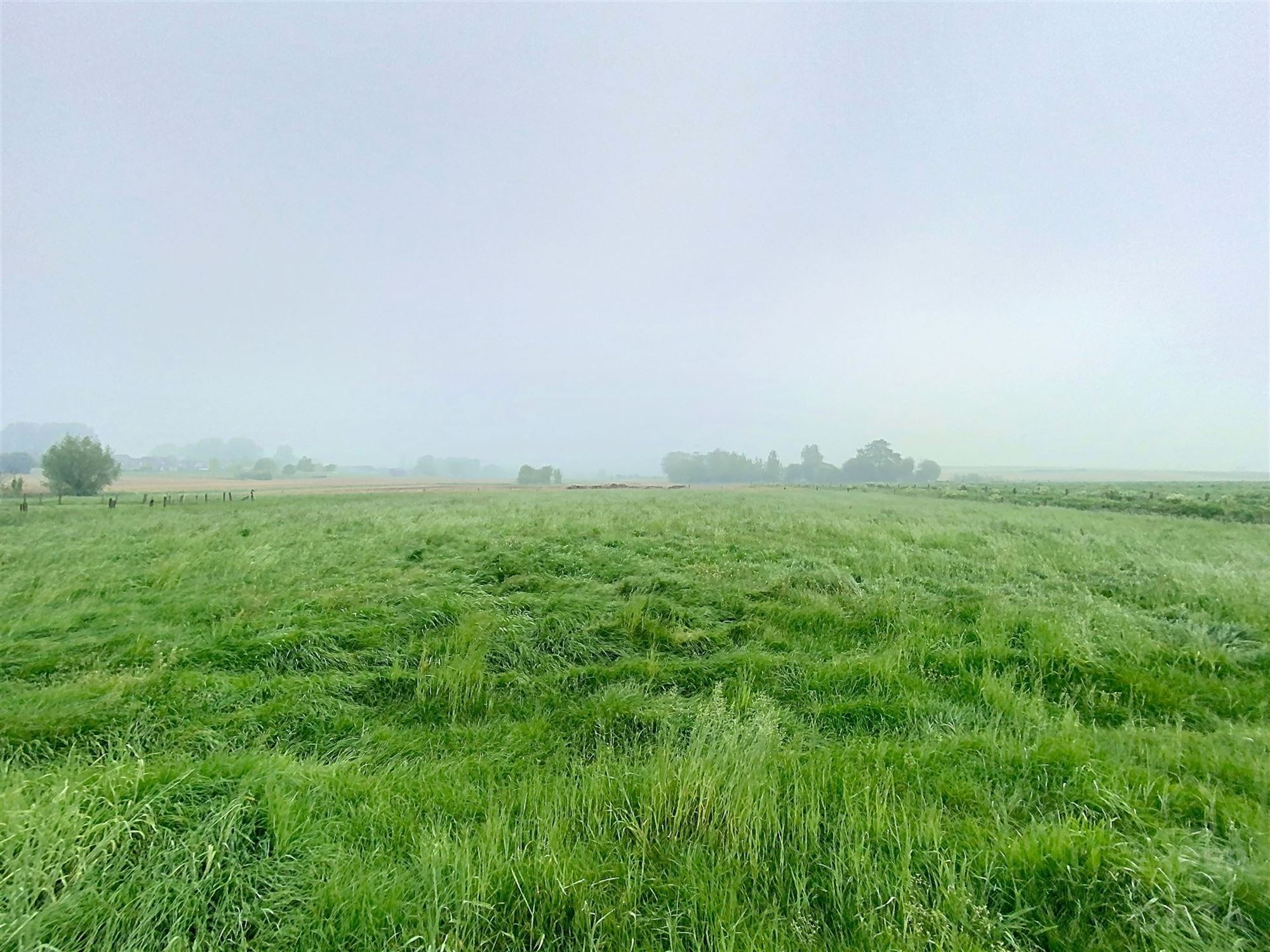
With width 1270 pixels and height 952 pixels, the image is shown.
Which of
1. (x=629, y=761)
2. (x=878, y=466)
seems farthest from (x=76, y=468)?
(x=878, y=466)

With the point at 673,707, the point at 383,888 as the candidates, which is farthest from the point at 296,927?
the point at 673,707

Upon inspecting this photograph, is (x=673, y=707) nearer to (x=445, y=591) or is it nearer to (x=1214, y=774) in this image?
(x=1214, y=774)

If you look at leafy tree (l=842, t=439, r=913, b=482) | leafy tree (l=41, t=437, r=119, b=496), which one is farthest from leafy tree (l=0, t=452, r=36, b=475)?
leafy tree (l=842, t=439, r=913, b=482)

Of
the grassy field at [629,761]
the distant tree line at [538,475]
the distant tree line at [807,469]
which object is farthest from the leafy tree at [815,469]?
the grassy field at [629,761]

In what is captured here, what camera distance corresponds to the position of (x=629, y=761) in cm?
391

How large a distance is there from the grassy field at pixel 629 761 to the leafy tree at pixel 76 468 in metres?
65.1

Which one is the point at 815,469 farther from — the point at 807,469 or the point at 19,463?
the point at 19,463

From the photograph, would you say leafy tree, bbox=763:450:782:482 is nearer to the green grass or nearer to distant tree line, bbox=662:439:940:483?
distant tree line, bbox=662:439:940:483

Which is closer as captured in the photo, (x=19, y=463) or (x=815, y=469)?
(x=19, y=463)

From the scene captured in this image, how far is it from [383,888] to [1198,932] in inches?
172

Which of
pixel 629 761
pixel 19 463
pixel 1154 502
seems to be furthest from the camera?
pixel 19 463

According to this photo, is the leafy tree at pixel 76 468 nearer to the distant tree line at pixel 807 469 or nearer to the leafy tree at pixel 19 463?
the leafy tree at pixel 19 463

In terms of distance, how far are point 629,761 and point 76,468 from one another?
78.3 m

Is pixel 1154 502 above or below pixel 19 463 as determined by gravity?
below
